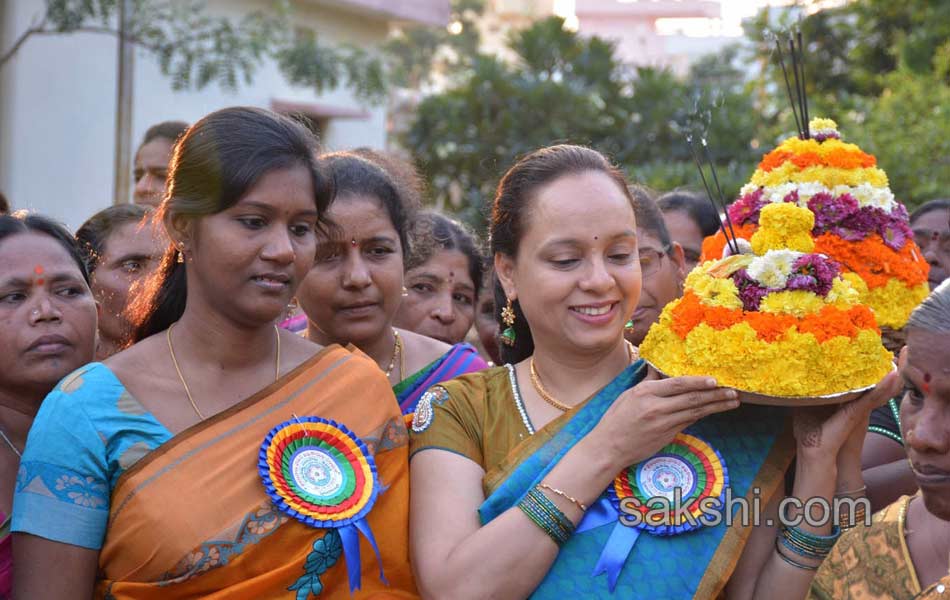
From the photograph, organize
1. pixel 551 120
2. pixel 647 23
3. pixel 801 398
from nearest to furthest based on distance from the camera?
pixel 801 398
pixel 551 120
pixel 647 23

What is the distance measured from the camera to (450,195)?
38.8 feet

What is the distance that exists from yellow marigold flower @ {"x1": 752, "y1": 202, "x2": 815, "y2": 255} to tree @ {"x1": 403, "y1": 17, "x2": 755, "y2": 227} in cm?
757

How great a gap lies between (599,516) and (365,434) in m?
0.70

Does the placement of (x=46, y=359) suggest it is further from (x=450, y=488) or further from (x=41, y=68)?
(x=41, y=68)

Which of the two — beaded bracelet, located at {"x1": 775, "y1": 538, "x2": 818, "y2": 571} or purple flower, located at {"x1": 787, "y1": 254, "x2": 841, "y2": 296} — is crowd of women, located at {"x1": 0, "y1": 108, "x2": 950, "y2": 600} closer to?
beaded bracelet, located at {"x1": 775, "y1": 538, "x2": 818, "y2": 571}

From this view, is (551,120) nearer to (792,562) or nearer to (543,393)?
(543,393)

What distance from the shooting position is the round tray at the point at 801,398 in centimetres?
290

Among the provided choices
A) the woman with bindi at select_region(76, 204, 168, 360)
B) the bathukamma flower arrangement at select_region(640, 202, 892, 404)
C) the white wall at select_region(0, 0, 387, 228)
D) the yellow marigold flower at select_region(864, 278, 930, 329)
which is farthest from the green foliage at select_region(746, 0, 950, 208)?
the bathukamma flower arrangement at select_region(640, 202, 892, 404)

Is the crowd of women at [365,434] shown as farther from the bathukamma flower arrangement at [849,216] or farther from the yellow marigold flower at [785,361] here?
the bathukamma flower arrangement at [849,216]

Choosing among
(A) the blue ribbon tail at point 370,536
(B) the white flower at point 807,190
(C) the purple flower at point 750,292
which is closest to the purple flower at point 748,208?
(B) the white flower at point 807,190

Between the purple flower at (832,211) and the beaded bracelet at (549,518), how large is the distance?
194 cm

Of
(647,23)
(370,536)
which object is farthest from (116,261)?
(647,23)

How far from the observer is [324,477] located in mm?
3135

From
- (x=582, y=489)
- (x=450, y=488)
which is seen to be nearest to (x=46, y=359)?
(x=450, y=488)
